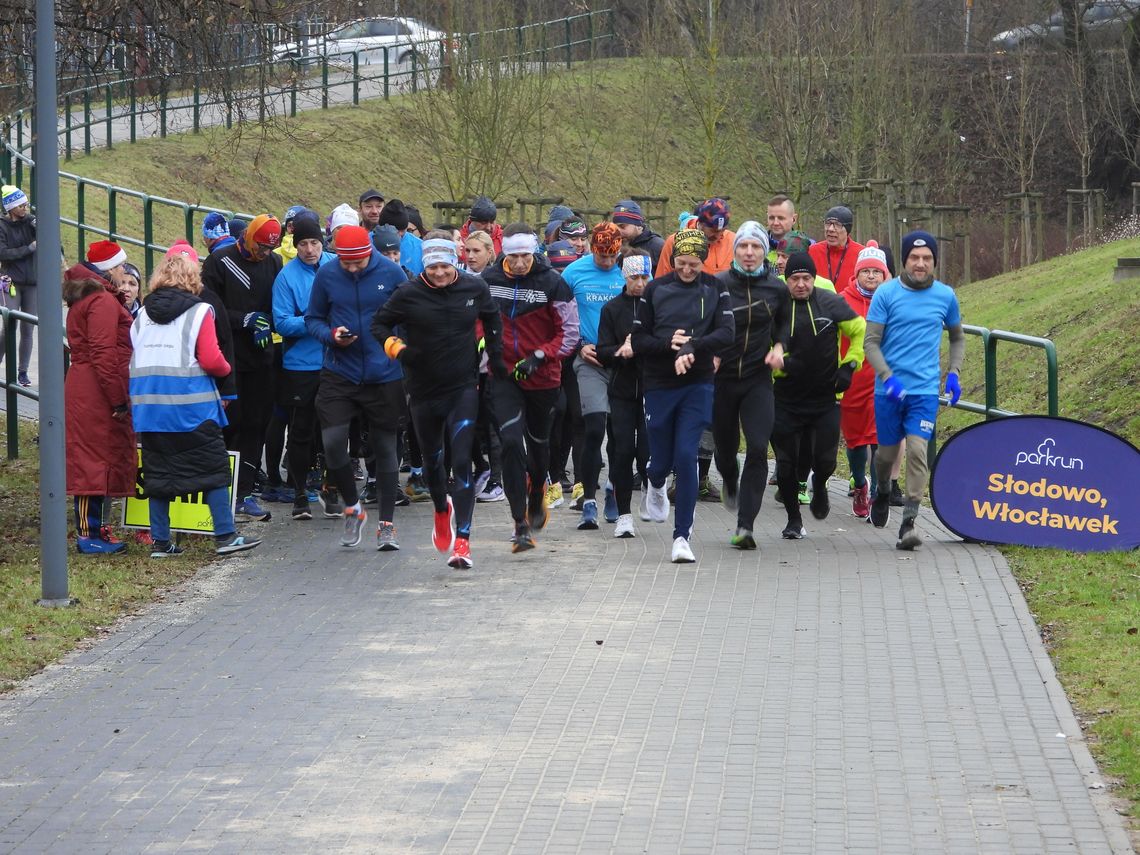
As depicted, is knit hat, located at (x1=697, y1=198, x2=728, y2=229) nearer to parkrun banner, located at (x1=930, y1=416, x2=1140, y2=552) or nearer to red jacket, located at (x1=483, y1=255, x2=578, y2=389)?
red jacket, located at (x1=483, y1=255, x2=578, y2=389)

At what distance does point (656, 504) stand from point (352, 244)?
8.26ft

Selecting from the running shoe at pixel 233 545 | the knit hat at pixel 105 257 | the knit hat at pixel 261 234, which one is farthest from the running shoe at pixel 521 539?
the knit hat at pixel 105 257

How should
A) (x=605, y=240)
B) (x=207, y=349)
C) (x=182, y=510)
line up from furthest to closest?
(x=605, y=240) → (x=182, y=510) → (x=207, y=349)

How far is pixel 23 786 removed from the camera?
21.5 ft

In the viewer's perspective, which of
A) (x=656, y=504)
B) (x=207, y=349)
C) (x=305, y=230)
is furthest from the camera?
(x=305, y=230)

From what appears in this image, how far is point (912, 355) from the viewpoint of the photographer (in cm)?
1085

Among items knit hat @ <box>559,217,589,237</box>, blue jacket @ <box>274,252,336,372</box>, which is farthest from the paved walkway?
knit hat @ <box>559,217,589,237</box>

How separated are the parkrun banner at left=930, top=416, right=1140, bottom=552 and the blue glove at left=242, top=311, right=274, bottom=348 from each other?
4.43 metres

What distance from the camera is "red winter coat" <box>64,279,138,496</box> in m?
10.9

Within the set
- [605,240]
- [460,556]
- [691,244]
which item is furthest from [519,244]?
[460,556]

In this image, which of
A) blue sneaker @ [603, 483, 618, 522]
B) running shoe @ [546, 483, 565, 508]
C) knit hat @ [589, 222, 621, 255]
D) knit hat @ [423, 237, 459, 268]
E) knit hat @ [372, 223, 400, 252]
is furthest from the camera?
running shoe @ [546, 483, 565, 508]

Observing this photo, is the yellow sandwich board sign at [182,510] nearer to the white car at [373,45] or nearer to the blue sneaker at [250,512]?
the blue sneaker at [250,512]

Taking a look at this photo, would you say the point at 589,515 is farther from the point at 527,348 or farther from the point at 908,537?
the point at 908,537

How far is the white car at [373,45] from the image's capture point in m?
16.2
